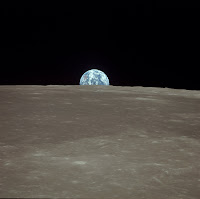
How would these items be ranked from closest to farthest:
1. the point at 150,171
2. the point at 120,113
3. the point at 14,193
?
the point at 14,193 → the point at 150,171 → the point at 120,113

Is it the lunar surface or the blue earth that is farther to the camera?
the blue earth

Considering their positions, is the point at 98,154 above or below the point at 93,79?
below

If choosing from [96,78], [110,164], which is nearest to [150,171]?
[110,164]

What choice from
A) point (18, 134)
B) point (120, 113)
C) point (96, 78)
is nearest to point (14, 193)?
point (18, 134)

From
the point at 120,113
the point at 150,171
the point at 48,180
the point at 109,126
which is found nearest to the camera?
the point at 48,180

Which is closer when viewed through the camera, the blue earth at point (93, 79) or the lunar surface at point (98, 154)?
the lunar surface at point (98, 154)

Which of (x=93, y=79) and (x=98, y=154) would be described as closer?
(x=98, y=154)

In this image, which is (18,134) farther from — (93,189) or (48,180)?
(93,189)

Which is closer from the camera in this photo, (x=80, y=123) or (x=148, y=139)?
(x=148, y=139)
